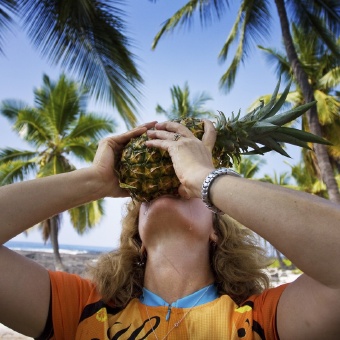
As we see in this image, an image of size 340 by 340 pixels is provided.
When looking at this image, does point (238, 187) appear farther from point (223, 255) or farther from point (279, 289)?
point (223, 255)

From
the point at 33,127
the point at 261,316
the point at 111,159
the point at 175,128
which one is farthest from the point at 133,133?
the point at 33,127

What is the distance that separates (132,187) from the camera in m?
1.79

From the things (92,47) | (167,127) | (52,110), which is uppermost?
(92,47)

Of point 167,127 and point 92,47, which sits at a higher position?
point 92,47

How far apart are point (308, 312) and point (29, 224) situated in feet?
3.77

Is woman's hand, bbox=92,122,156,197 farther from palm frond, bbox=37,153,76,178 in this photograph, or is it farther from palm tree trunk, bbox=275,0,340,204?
palm frond, bbox=37,153,76,178

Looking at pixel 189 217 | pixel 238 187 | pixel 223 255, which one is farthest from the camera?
pixel 223 255

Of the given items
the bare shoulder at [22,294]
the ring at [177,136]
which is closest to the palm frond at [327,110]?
the ring at [177,136]

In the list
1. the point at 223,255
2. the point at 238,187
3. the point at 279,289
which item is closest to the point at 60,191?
the point at 238,187

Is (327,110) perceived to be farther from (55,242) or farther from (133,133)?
(133,133)

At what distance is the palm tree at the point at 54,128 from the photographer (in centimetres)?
1634

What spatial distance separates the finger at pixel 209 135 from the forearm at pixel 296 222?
424 millimetres

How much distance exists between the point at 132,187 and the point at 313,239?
87 cm

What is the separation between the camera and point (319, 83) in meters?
18.5
